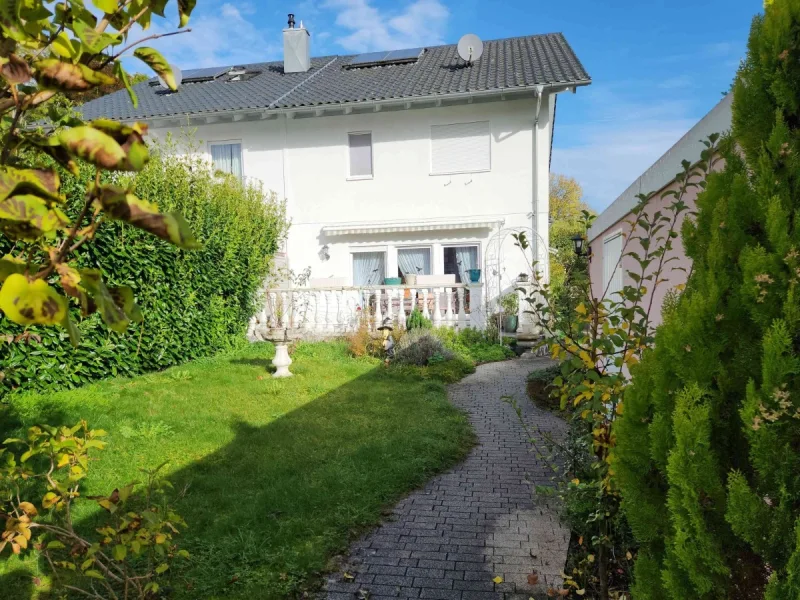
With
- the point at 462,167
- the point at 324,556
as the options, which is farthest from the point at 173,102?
the point at 324,556

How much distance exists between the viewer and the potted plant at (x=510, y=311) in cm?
1341

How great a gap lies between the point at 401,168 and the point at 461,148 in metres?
1.80

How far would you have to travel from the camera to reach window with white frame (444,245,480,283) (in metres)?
15.1

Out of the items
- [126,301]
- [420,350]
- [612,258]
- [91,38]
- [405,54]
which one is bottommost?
[420,350]

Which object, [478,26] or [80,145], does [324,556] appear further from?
[478,26]

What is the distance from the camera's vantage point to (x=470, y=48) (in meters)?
16.5

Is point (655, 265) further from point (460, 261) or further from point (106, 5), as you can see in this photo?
point (460, 261)

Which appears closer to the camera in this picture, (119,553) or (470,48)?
(119,553)

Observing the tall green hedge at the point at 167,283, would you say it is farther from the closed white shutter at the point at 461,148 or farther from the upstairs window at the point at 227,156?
the closed white shutter at the point at 461,148

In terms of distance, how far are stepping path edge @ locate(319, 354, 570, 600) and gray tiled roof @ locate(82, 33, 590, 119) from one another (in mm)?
11507

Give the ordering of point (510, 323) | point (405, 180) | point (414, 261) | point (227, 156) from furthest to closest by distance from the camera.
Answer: point (227, 156) < point (414, 261) < point (405, 180) < point (510, 323)

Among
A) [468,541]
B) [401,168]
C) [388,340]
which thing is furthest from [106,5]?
[401,168]

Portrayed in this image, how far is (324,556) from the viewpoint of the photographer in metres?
3.53

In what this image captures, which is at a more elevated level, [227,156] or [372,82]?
[372,82]
